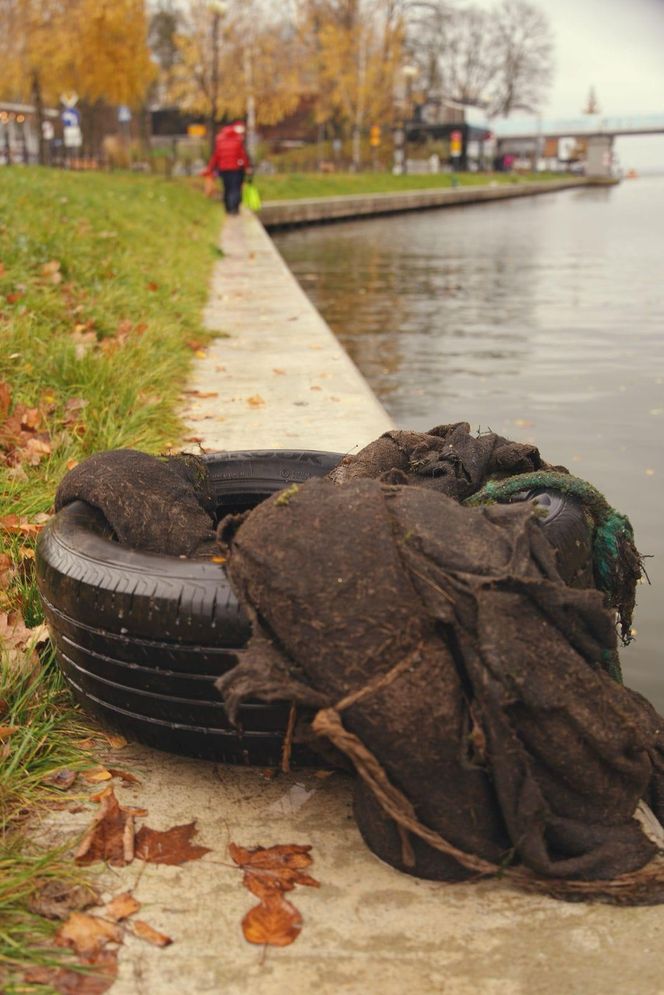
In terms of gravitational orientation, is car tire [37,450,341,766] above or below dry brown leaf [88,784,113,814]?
above

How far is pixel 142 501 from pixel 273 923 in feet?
4.58

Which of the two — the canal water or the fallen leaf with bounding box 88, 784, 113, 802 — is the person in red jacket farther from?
the fallen leaf with bounding box 88, 784, 113, 802

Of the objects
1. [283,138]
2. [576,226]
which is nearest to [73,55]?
[576,226]

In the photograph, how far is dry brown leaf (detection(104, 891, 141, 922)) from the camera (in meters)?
2.17

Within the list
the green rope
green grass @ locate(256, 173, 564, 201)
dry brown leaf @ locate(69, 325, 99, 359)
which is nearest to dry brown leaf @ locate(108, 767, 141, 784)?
the green rope

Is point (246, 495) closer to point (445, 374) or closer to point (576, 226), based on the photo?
point (445, 374)

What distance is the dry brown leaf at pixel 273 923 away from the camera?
6.98ft

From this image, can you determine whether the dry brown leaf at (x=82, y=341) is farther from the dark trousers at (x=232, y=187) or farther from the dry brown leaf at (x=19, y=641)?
the dark trousers at (x=232, y=187)

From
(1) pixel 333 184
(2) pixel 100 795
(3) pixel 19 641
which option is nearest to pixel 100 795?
(2) pixel 100 795

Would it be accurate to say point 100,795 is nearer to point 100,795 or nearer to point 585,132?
point 100,795

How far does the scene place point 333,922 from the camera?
2193 mm

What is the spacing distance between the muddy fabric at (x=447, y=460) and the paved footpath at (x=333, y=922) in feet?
3.33

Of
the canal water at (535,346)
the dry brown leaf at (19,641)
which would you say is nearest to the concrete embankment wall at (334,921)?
the dry brown leaf at (19,641)

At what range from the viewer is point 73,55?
1329 inches
